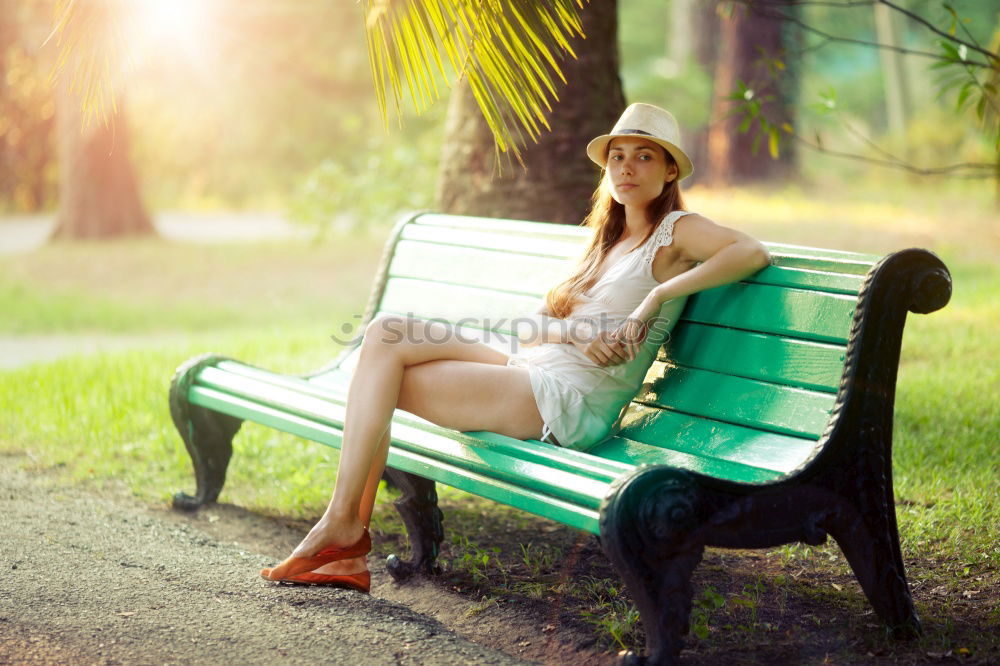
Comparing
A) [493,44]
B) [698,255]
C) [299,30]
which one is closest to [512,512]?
[698,255]

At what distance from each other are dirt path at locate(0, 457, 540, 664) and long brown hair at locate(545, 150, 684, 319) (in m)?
1.08

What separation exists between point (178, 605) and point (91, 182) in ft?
46.2

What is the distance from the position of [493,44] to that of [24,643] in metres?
2.24

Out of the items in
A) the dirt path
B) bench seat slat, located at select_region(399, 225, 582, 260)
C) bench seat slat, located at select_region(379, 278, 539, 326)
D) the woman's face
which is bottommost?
the dirt path

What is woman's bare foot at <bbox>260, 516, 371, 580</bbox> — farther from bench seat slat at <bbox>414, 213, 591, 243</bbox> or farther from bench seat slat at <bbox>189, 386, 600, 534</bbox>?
bench seat slat at <bbox>414, 213, 591, 243</bbox>

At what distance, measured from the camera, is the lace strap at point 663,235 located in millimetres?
3438

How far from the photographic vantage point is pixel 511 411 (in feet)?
11.0

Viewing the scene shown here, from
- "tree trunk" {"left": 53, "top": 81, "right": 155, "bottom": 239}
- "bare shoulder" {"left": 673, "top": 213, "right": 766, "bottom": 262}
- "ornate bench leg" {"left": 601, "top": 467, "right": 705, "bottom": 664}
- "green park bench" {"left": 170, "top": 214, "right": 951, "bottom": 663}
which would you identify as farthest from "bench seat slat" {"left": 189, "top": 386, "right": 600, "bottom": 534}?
"tree trunk" {"left": 53, "top": 81, "right": 155, "bottom": 239}

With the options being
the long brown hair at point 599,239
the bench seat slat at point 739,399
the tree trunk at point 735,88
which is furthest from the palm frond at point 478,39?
the tree trunk at point 735,88

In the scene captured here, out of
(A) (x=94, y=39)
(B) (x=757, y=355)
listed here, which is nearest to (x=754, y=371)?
(B) (x=757, y=355)

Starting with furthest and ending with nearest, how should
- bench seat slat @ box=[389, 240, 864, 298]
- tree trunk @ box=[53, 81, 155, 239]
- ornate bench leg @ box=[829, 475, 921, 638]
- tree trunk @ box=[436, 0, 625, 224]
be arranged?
tree trunk @ box=[53, 81, 155, 239] < tree trunk @ box=[436, 0, 625, 224] < bench seat slat @ box=[389, 240, 864, 298] < ornate bench leg @ box=[829, 475, 921, 638]

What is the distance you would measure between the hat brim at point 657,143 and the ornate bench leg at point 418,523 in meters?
1.27

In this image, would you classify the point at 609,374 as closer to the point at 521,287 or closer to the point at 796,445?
the point at 796,445

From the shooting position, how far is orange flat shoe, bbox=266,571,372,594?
3338mm
